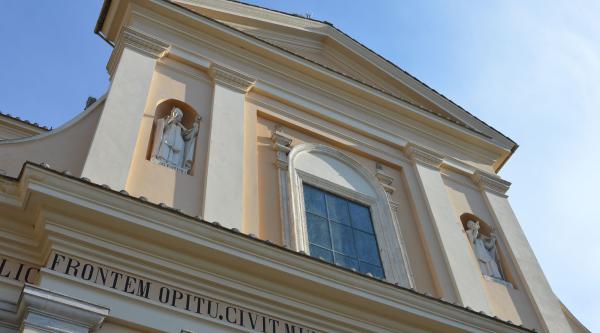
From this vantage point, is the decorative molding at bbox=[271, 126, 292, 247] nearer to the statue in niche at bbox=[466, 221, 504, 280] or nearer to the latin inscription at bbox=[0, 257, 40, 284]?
the latin inscription at bbox=[0, 257, 40, 284]

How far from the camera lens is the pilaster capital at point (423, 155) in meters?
12.7

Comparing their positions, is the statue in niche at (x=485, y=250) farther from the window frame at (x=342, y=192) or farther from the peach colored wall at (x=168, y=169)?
the peach colored wall at (x=168, y=169)

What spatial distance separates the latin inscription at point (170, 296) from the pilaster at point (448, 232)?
3447 mm

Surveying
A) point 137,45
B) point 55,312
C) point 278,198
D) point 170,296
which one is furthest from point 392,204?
point 55,312

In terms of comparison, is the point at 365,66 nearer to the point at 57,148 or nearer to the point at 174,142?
the point at 174,142

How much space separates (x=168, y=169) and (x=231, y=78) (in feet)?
9.34

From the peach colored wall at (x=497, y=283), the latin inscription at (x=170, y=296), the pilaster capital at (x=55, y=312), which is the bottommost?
the pilaster capital at (x=55, y=312)

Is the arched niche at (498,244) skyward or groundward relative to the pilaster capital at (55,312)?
skyward

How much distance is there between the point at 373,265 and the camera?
10.0 metres

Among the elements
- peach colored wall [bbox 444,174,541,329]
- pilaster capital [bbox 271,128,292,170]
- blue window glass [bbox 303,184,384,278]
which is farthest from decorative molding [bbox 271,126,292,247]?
peach colored wall [bbox 444,174,541,329]

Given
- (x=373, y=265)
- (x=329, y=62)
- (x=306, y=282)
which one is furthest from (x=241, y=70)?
(x=306, y=282)

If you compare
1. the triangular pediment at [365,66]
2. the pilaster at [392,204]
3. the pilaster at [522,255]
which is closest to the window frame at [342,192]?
the pilaster at [392,204]

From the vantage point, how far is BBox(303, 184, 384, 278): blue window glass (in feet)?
32.0

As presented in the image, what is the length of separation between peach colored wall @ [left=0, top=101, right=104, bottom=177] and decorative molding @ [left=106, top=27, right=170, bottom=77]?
1.93m
